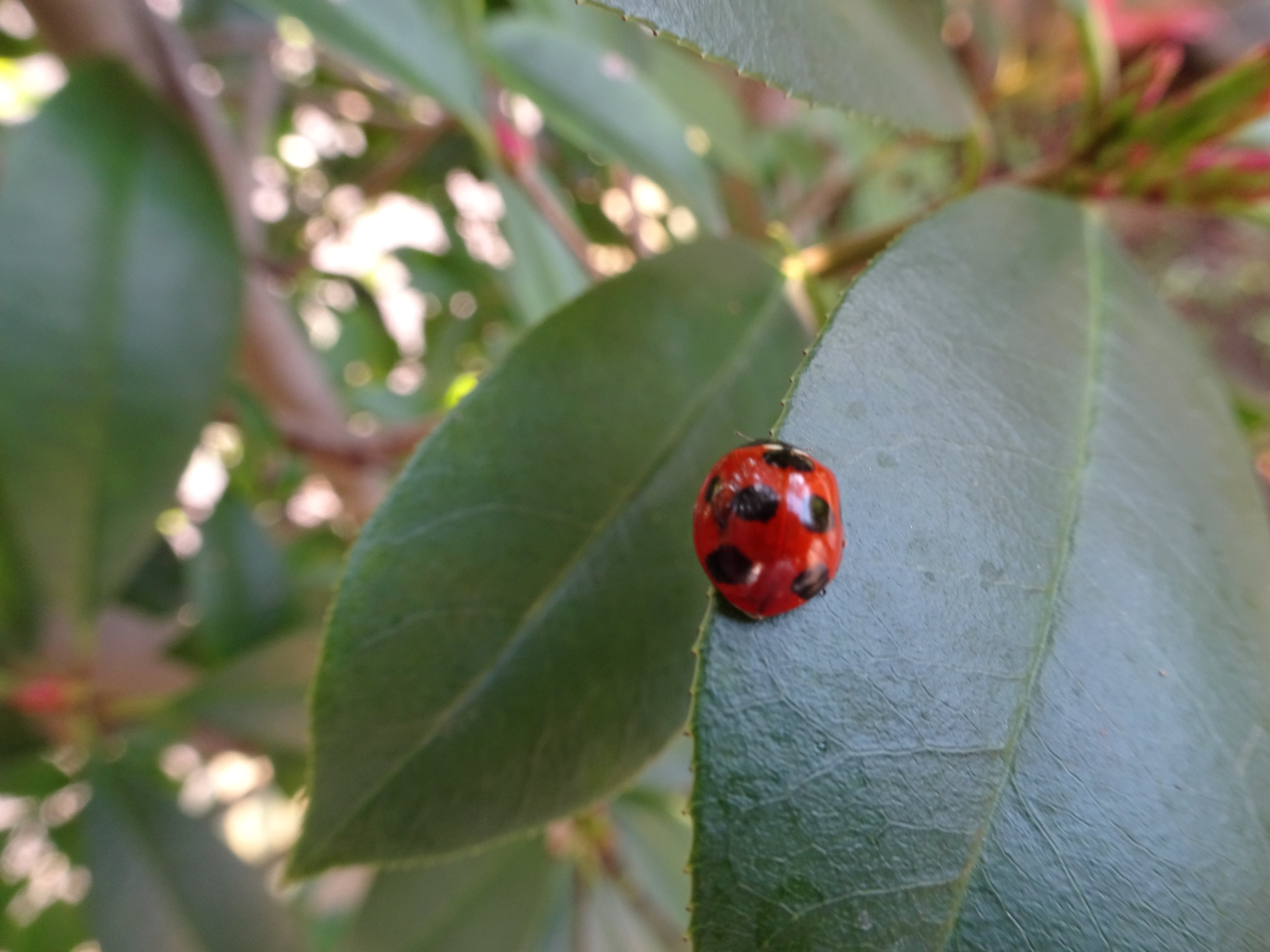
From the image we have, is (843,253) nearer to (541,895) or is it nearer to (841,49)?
(841,49)

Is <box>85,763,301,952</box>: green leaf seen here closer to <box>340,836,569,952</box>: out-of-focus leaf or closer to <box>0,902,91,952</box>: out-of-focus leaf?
<box>340,836,569,952</box>: out-of-focus leaf

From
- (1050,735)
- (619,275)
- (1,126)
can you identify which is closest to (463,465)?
(619,275)

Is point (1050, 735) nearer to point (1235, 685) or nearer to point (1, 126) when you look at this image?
point (1235, 685)

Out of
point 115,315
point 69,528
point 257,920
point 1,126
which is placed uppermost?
point 1,126

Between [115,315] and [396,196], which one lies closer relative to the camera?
[115,315]

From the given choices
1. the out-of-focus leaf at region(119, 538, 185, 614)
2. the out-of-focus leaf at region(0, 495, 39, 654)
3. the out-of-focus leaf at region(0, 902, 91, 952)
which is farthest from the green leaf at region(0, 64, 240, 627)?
the out-of-focus leaf at region(0, 902, 91, 952)

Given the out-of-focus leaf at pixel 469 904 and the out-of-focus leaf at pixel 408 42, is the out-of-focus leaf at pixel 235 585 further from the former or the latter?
the out-of-focus leaf at pixel 408 42

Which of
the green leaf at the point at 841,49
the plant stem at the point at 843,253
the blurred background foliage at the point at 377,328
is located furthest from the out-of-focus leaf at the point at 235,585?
the green leaf at the point at 841,49
